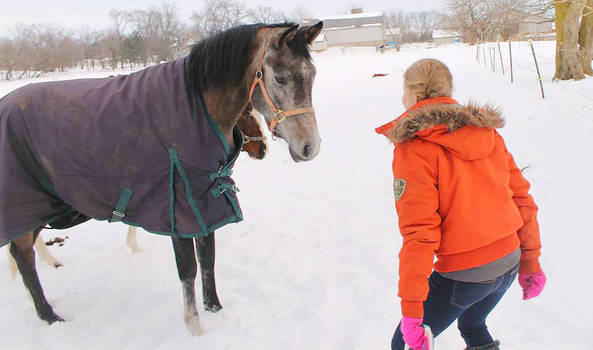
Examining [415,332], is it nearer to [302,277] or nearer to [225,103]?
[225,103]

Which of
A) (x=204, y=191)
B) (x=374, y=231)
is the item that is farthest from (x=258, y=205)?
(x=204, y=191)

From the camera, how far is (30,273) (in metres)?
2.80

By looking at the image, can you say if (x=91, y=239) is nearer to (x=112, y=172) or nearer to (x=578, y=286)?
(x=112, y=172)

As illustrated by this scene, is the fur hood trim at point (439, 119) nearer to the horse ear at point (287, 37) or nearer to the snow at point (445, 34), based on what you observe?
the horse ear at point (287, 37)

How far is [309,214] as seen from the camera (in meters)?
4.51

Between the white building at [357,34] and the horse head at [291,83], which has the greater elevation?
the white building at [357,34]

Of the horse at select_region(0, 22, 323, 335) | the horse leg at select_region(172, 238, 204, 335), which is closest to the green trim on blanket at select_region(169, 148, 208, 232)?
A: the horse at select_region(0, 22, 323, 335)

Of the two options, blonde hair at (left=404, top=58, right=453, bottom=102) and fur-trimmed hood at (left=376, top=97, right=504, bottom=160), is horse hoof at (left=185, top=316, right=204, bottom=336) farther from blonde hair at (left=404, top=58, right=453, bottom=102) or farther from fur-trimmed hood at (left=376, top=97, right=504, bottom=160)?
blonde hair at (left=404, top=58, right=453, bottom=102)

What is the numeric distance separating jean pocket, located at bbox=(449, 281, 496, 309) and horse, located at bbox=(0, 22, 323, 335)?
1.11 m

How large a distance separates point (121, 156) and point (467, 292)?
2046 millimetres

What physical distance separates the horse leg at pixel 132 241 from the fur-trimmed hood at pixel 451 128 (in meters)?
3.08

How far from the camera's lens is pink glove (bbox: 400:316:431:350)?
1.42 metres

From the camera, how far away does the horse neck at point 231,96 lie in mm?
2359

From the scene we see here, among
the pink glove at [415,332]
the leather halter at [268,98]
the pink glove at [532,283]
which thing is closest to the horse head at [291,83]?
the leather halter at [268,98]
